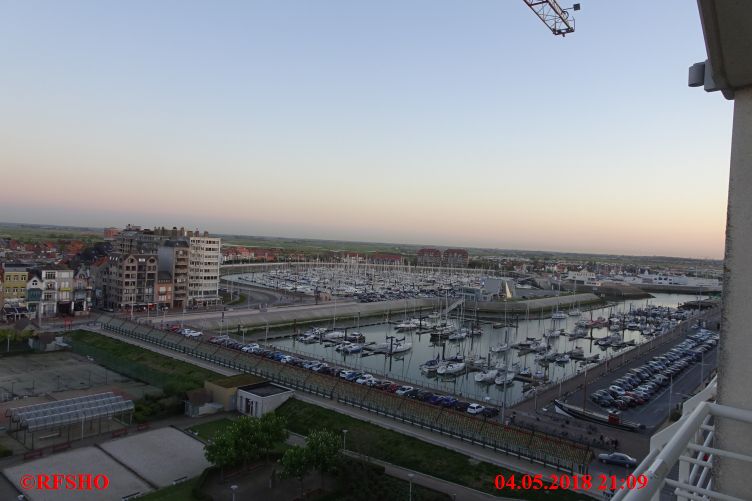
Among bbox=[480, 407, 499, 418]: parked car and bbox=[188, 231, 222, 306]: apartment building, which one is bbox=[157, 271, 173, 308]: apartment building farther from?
bbox=[480, 407, 499, 418]: parked car

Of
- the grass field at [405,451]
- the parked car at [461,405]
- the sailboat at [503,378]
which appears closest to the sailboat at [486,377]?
the sailboat at [503,378]

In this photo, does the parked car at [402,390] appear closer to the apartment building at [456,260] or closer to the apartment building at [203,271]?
the apartment building at [203,271]

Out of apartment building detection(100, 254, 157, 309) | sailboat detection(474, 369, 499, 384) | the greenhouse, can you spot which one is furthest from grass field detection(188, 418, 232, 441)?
apartment building detection(100, 254, 157, 309)

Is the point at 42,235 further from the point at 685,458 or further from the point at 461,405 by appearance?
the point at 685,458

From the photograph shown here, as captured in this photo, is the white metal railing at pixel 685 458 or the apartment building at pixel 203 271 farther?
the apartment building at pixel 203 271

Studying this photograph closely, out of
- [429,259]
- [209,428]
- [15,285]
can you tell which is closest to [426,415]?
[209,428]
